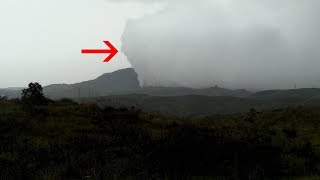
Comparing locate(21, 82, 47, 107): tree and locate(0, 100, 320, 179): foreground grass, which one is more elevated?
locate(21, 82, 47, 107): tree

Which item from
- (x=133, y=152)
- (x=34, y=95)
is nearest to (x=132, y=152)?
(x=133, y=152)

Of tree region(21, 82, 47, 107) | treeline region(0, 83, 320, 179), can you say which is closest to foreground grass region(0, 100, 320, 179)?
treeline region(0, 83, 320, 179)

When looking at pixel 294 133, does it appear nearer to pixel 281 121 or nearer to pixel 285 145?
pixel 285 145

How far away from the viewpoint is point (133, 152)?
44.8 ft

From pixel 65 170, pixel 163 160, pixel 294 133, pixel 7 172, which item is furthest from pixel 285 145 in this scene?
pixel 7 172

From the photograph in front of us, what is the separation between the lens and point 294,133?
18938 millimetres

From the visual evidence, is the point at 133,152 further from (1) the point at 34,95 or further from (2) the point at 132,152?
(1) the point at 34,95

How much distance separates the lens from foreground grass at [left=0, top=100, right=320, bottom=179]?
35.8ft

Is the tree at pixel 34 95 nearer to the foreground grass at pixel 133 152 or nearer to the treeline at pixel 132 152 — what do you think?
the treeline at pixel 132 152

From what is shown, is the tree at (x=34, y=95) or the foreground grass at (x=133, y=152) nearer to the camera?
the foreground grass at (x=133, y=152)

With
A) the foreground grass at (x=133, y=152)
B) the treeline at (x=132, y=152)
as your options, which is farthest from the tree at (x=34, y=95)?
the foreground grass at (x=133, y=152)

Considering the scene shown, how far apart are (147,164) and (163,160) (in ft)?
1.71

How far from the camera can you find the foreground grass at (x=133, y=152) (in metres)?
10.9

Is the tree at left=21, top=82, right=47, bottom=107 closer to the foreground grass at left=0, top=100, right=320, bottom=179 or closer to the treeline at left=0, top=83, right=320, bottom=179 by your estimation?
the treeline at left=0, top=83, right=320, bottom=179
